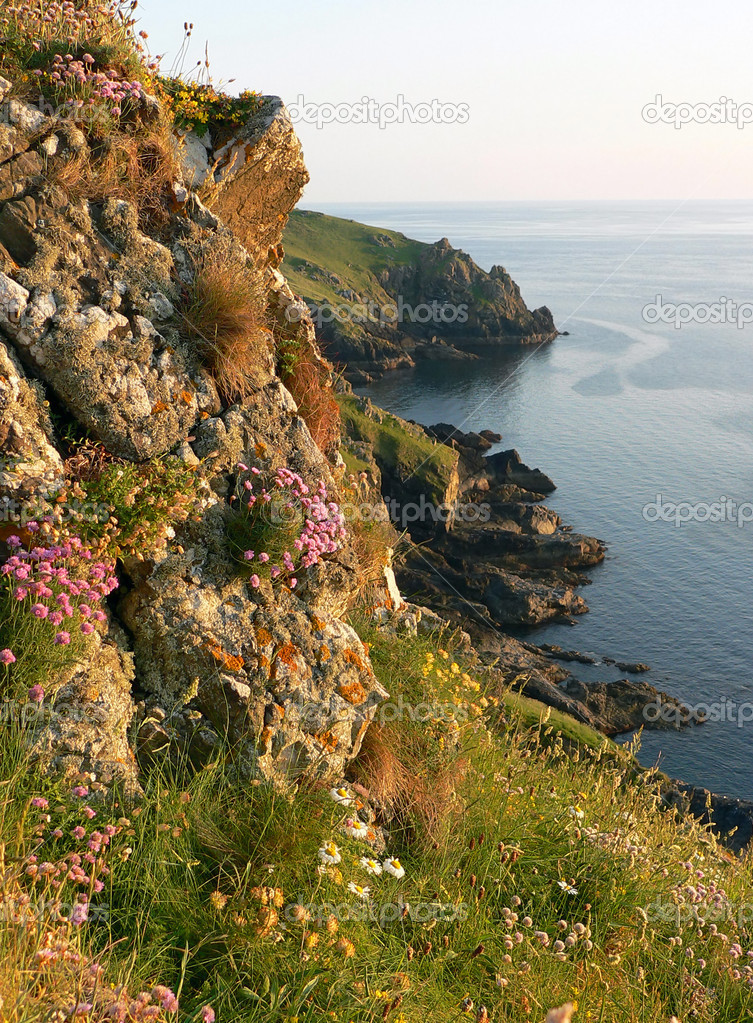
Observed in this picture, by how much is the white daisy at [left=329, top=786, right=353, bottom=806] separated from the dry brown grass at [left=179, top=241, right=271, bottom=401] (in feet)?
12.2

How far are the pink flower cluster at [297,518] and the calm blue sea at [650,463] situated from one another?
10.2 meters

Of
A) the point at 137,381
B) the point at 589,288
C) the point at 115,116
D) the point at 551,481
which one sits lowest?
the point at 551,481

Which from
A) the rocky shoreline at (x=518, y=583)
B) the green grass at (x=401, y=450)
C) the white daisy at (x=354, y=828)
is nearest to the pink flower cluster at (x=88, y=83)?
the white daisy at (x=354, y=828)

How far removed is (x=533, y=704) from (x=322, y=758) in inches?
959

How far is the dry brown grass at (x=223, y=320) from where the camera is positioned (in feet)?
23.5

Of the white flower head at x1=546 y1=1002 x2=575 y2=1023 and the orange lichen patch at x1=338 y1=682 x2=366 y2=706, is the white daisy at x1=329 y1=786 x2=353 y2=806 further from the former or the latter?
the white flower head at x1=546 y1=1002 x2=575 y2=1023

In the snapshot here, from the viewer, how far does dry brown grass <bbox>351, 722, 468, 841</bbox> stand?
20.2 ft

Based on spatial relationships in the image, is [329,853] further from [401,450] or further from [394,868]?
[401,450]

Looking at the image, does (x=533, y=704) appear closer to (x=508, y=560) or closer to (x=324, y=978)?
(x=508, y=560)

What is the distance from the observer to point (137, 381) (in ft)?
21.6

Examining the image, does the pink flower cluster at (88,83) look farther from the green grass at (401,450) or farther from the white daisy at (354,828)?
the green grass at (401,450)

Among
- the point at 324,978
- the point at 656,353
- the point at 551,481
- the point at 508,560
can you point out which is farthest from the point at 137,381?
the point at 656,353

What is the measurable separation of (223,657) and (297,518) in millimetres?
1340

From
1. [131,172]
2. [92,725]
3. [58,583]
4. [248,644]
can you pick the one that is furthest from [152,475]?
[131,172]
